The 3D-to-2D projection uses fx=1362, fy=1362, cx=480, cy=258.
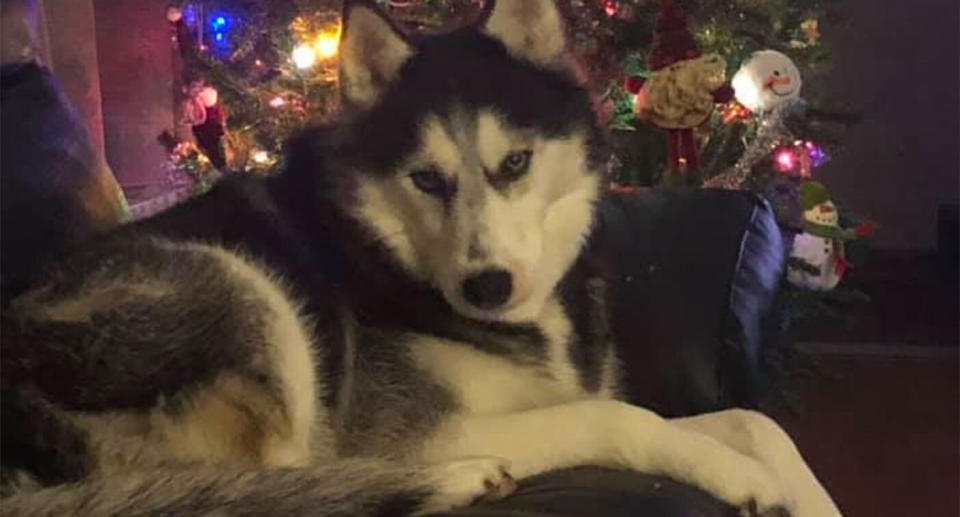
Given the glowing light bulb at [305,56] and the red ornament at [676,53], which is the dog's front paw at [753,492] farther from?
the glowing light bulb at [305,56]

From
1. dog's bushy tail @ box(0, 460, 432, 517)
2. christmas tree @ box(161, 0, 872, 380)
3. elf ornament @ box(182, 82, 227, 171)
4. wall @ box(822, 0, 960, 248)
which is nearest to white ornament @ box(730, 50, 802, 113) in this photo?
christmas tree @ box(161, 0, 872, 380)

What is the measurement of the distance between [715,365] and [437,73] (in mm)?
501

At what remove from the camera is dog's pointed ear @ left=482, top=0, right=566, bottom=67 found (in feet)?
5.36

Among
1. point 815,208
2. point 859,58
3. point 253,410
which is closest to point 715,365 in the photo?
point 253,410

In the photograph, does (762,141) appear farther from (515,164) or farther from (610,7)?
(515,164)

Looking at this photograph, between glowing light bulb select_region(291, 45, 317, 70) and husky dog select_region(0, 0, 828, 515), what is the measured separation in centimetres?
103

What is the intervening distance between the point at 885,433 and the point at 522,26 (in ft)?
6.24

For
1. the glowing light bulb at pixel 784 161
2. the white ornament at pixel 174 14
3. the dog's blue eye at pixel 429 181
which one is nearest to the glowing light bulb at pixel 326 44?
the white ornament at pixel 174 14

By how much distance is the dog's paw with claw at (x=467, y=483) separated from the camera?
123 centimetres

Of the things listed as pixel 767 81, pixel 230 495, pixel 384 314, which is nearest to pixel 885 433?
pixel 767 81

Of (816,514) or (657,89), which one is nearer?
(816,514)

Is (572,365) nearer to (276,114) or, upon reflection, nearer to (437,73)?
(437,73)

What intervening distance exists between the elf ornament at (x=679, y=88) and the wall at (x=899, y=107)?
5.98 feet

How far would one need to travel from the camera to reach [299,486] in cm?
116
